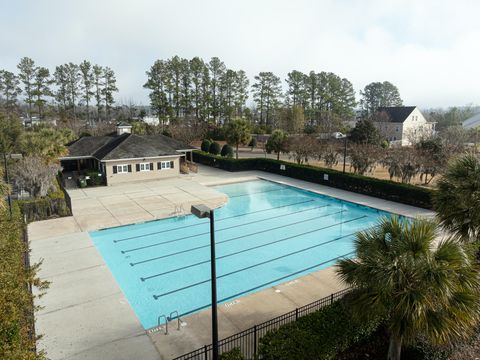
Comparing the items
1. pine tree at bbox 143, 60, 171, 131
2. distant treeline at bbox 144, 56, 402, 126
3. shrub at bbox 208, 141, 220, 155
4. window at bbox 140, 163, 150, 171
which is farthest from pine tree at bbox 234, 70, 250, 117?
window at bbox 140, 163, 150, 171

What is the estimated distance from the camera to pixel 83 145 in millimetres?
32219

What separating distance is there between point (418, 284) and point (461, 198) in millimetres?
5739

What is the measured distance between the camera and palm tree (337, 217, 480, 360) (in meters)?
6.26

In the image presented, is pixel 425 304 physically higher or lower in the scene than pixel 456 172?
lower

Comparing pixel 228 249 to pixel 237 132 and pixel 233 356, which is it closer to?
pixel 233 356

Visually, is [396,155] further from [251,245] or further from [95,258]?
[95,258]

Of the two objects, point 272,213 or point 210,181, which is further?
point 210,181

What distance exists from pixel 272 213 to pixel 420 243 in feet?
49.5

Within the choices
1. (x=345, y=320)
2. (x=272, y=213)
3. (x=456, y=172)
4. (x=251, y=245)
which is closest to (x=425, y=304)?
(x=345, y=320)

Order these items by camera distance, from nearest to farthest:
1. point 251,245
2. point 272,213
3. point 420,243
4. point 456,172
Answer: point 420,243
point 456,172
point 251,245
point 272,213

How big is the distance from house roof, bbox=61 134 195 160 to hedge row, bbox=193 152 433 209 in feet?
16.7

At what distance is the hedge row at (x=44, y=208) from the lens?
18.8 m

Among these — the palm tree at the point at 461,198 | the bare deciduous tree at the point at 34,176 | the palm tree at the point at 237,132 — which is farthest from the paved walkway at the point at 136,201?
the palm tree at the point at 461,198

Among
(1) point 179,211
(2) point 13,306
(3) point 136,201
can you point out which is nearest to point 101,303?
(2) point 13,306
